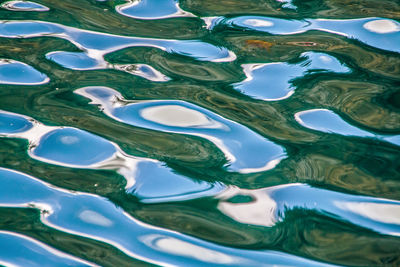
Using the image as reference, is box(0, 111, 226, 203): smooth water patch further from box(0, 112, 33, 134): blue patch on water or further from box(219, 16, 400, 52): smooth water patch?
box(219, 16, 400, 52): smooth water patch

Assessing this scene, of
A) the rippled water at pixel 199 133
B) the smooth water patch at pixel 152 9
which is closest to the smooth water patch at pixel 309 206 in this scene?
the rippled water at pixel 199 133

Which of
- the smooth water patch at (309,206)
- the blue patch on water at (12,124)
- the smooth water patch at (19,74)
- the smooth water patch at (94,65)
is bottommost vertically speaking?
the smooth water patch at (309,206)

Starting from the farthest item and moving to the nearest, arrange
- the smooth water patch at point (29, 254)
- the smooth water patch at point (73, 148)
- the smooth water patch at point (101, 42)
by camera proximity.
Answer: the smooth water patch at point (101, 42) < the smooth water patch at point (73, 148) < the smooth water patch at point (29, 254)

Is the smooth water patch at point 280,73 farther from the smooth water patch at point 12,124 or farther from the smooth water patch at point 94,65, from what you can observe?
the smooth water patch at point 12,124

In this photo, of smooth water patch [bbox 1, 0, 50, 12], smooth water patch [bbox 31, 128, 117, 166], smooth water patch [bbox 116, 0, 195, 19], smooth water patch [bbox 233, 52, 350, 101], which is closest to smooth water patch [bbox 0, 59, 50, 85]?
smooth water patch [bbox 31, 128, 117, 166]

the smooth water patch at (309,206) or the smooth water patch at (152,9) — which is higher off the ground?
the smooth water patch at (152,9)

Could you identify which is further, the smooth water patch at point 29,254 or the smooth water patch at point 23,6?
the smooth water patch at point 23,6

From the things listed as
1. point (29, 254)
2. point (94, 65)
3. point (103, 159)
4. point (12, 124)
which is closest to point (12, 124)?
point (12, 124)

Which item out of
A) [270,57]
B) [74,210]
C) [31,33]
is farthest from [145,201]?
[31,33]

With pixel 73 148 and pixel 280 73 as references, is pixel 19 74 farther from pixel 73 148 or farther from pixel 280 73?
pixel 280 73
